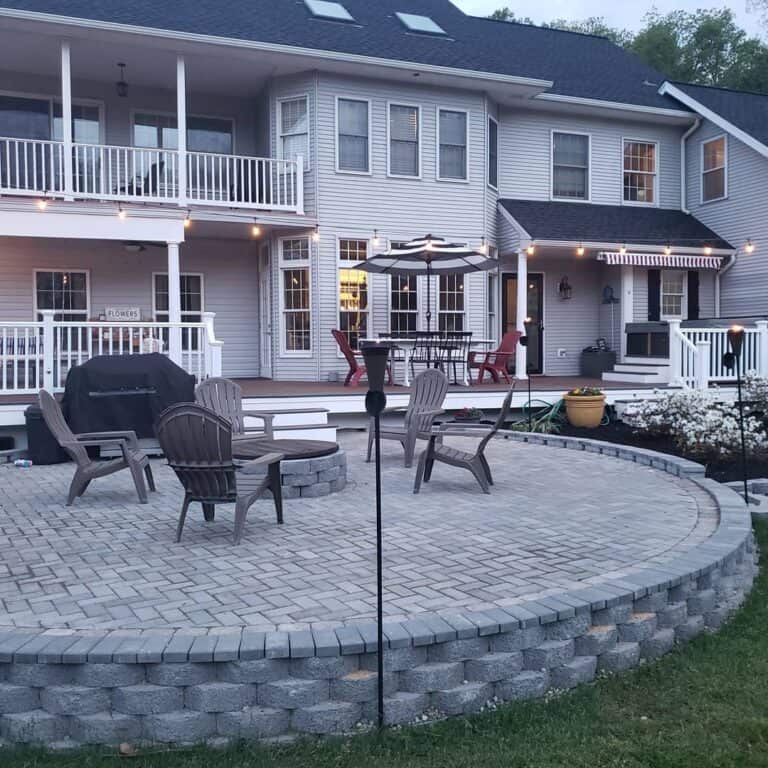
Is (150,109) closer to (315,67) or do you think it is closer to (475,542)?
(315,67)

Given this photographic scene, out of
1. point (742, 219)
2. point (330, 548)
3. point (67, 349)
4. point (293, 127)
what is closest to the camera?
point (330, 548)

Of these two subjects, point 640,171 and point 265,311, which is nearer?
point 265,311

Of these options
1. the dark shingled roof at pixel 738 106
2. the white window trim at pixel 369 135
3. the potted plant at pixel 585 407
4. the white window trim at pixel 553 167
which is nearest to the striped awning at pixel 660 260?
the white window trim at pixel 553 167

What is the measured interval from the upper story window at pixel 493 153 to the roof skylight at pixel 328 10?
3.72m

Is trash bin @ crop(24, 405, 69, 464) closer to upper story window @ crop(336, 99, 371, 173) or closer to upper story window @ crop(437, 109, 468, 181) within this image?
upper story window @ crop(336, 99, 371, 173)

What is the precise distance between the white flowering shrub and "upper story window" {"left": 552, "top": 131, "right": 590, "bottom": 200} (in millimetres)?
7898

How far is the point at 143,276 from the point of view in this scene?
14766mm

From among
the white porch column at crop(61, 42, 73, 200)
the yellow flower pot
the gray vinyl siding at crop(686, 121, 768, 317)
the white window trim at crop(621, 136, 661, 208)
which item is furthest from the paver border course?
the white window trim at crop(621, 136, 661, 208)

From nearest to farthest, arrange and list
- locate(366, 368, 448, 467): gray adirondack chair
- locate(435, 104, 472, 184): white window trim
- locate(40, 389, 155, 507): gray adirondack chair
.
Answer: locate(40, 389, 155, 507): gray adirondack chair → locate(366, 368, 448, 467): gray adirondack chair → locate(435, 104, 472, 184): white window trim

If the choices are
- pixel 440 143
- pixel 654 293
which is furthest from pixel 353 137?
pixel 654 293

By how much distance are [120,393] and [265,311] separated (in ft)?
21.7

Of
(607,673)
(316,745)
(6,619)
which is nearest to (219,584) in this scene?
(6,619)

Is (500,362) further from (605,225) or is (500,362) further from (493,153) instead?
(493,153)

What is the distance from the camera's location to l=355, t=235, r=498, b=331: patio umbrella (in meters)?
12.4
